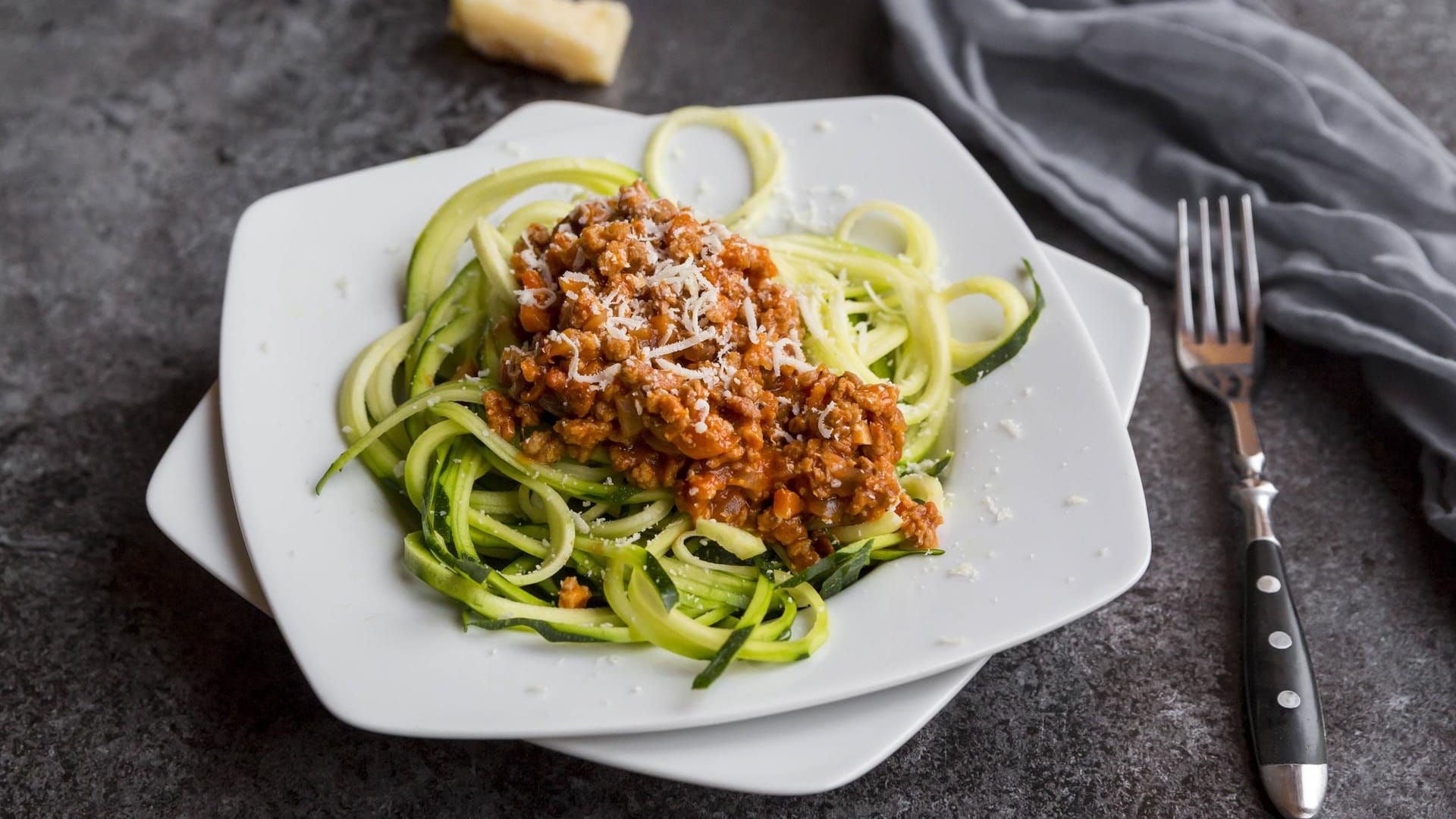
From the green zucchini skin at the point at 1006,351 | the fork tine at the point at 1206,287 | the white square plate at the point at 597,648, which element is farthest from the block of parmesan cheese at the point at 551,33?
the fork tine at the point at 1206,287

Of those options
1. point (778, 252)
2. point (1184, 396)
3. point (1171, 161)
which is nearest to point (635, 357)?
point (778, 252)

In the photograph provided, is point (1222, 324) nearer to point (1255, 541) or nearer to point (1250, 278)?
point (1250, 278)

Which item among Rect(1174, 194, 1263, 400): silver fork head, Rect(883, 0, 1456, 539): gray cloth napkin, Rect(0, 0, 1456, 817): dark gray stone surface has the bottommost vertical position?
Rect(0, 0, 1456, 817): dark gray stone surface

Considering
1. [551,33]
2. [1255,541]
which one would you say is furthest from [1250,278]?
[551,33]

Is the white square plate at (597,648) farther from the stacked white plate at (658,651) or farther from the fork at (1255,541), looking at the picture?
the fork at (1255,541)

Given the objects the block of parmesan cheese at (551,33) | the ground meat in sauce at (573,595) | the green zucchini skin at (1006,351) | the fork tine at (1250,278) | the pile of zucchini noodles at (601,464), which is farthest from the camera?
the block of parmesan cheese at (551,33)

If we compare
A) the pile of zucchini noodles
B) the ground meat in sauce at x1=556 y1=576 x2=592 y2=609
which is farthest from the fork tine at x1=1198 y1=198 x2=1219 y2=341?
the ground meat in sauce at x1=556 y1=576 x2=592 y2=609

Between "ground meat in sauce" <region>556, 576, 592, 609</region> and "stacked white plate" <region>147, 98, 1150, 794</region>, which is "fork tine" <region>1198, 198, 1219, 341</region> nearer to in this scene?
"stacked white plate" <region>147, 98, 1150, 794</region>
